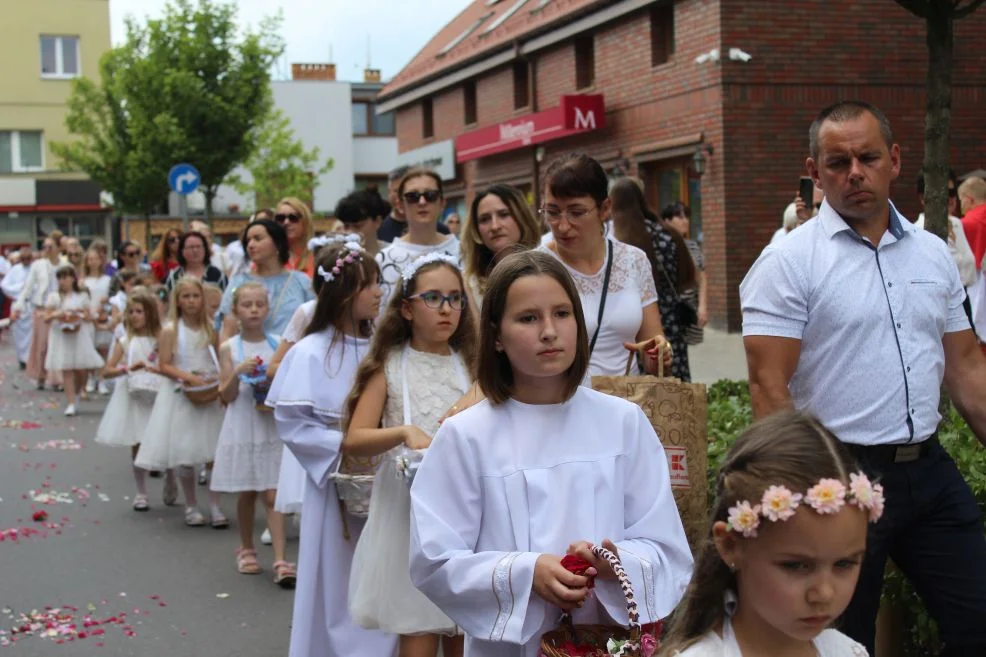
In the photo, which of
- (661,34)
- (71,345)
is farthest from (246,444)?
(661,34)

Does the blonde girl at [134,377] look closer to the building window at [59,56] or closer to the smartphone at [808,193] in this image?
the smartphone at [808,193]

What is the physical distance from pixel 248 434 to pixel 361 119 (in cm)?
5388

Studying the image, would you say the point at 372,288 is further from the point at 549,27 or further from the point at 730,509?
the point at 549,27

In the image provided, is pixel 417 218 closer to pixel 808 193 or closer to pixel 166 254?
pixel 808 193

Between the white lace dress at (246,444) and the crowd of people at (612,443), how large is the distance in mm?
2569

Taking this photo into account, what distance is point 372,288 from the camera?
20.8ft

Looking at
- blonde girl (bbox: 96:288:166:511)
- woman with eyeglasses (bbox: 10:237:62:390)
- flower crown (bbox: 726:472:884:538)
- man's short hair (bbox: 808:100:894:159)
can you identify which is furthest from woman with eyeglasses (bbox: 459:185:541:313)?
woman with eyeglasses (bbox: 10:237:62:390)

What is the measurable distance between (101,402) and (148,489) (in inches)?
295

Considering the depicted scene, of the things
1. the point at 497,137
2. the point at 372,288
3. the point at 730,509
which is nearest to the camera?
the point at 730,509

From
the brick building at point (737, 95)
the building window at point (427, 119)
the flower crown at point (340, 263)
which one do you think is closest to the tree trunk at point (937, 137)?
the flower crown at point (340, 263)

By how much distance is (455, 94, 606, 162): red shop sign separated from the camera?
84.5 ft

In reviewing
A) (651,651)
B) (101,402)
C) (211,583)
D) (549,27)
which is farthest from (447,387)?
(549,27)

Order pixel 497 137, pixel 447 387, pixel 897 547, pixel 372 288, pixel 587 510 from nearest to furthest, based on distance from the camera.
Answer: pixel 587 510, pixel 897 547, pixel 447 387, pixel 372 288, pixel 497 137

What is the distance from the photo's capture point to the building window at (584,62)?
89.0 feet
